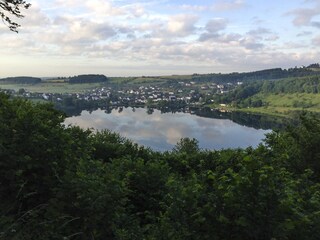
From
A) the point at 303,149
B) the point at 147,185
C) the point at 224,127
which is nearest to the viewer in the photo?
the point at 147,185

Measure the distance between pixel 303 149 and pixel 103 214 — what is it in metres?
16.7

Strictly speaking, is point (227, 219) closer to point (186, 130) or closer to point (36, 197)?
point (36, 197)

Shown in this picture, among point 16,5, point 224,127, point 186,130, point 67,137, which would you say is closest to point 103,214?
point 67,137

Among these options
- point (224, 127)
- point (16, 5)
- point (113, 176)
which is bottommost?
point (224, 127)

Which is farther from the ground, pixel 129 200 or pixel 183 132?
pixel 129 200

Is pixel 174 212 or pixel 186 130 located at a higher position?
pixel 174 212

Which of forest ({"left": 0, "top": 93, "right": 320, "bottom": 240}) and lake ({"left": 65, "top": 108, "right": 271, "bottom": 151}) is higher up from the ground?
forest ({"left": 0, "top": 93, "right": 320, "bottom": 240})

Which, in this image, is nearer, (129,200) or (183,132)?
(129,200)

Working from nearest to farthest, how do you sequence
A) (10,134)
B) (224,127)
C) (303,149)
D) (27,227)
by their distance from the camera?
(27,227) → (10,134) → (303,149) → (224,127)

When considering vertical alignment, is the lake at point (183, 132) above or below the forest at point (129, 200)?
below

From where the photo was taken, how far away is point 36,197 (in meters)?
12.7

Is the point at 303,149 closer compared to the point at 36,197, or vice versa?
the point at 36,197

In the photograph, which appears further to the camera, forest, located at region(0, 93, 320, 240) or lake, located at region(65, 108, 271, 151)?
lake, located at region(65, 108, 271, 151)

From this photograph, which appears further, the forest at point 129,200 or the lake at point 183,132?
the lake at point 183,132
